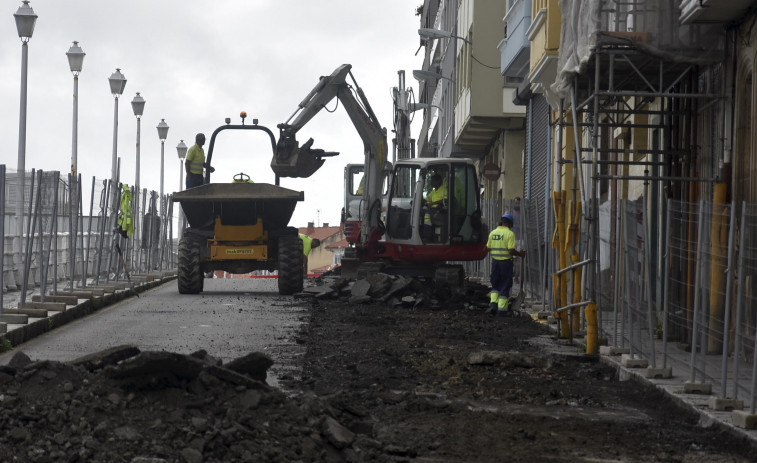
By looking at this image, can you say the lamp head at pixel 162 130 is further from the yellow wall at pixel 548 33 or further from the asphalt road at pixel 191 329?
the yellow wall at pixel 548 33

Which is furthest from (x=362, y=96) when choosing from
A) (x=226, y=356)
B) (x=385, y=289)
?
(x=226, y=356)

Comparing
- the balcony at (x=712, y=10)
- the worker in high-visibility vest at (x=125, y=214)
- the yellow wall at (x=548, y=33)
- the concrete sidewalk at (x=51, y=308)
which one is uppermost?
the yellow wall at (x=548, y=33)

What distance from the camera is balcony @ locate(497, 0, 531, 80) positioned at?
26.9m

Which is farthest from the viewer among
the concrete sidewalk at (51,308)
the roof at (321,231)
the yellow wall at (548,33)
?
the roof at (321,231)

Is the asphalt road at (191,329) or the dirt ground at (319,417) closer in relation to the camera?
the dirt ground at (319,417)

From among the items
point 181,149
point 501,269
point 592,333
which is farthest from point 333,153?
point 181,149

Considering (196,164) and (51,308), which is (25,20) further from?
(51,308)

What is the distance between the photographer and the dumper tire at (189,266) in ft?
82.0

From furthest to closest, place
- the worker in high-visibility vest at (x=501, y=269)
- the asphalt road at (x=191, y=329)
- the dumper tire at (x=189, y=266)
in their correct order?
the dumper tire at (x=189, y=266) → the worker in high-visibility vest at (x=501, y=269) → the asphalt road at (x=191, y=329)

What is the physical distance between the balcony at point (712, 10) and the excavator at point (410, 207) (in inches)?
448

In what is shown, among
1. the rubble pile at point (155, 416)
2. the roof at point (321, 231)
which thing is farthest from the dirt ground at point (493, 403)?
the roof at point (321, 231)

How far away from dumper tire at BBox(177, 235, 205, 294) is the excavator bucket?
7.45 ft

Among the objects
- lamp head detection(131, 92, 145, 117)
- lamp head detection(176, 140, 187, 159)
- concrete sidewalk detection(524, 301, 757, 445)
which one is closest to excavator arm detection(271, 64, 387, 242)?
concrete sidewalk detection(524, 301, 757, 445)

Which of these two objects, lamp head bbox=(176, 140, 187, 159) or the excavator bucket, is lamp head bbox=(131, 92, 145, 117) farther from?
the excavator bucket
